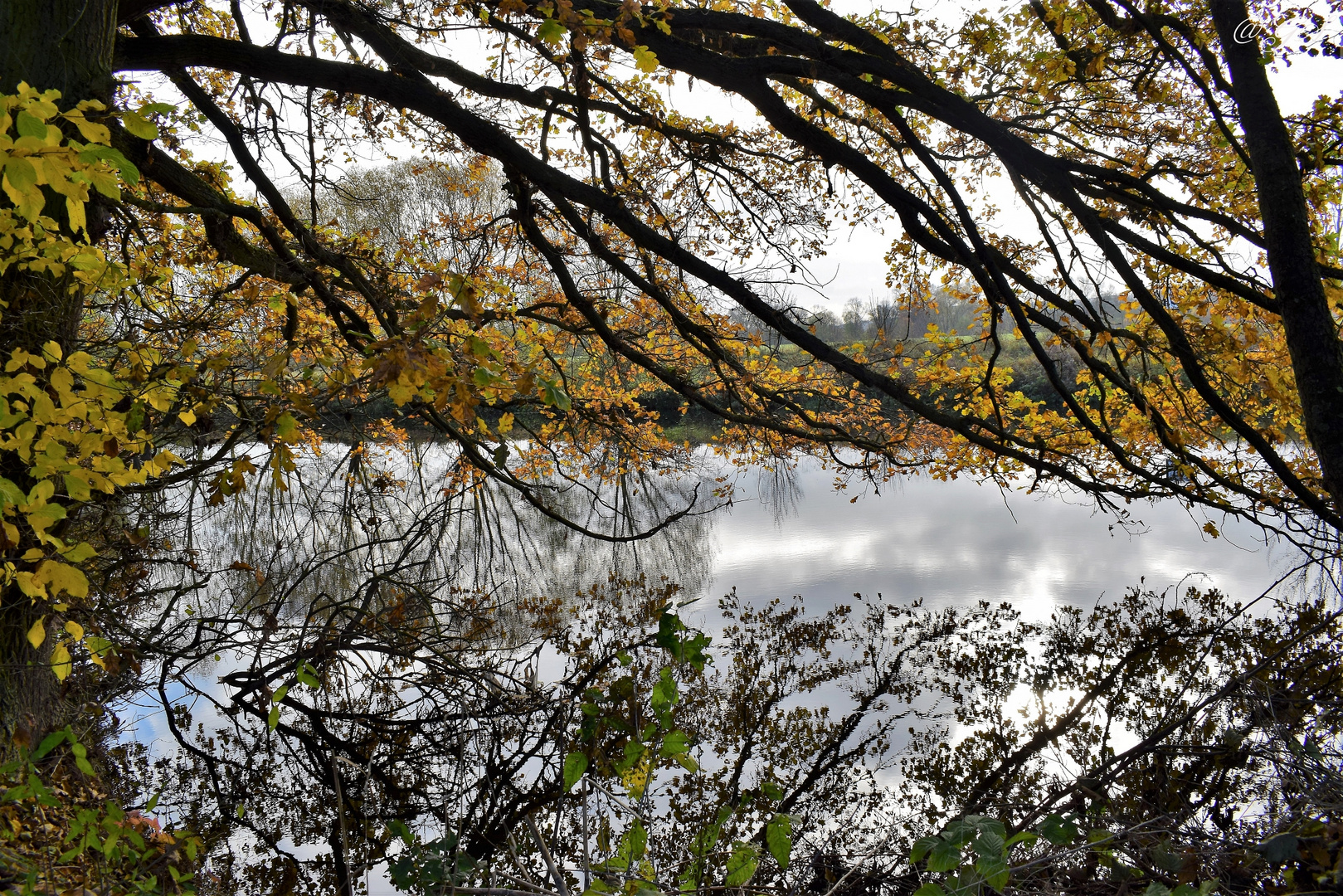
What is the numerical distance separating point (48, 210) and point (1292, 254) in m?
4.29

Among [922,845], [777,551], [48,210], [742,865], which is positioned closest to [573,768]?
[742,865]

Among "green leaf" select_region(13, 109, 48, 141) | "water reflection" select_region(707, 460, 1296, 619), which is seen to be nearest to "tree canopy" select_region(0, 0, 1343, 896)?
"green leaf" select_region(13, 109, 48, 141)

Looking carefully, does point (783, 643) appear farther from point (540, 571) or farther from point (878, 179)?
point (878, 179)

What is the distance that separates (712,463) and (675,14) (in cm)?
1211

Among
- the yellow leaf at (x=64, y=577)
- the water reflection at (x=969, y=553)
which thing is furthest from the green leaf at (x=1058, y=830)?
the water reflection at (x=969, y=553)

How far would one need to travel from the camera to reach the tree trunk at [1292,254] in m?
2.16

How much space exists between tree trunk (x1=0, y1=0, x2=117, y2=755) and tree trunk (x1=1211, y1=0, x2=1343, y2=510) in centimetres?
390

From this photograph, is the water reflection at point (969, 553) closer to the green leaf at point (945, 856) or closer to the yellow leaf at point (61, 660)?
the green leaf at point (945, 856)

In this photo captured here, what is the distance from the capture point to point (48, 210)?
2.81 metres

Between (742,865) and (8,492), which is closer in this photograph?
(8,492)

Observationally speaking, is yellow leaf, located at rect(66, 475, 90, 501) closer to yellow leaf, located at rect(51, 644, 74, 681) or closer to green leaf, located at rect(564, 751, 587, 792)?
yellow leaf, located at rect(51, 644, 74, 681)

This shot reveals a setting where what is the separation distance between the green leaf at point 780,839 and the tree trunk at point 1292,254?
6.03 ft

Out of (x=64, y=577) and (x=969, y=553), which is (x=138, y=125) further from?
(x=969, y=553)

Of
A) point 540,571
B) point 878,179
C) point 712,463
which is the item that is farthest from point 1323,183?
point 712,463
